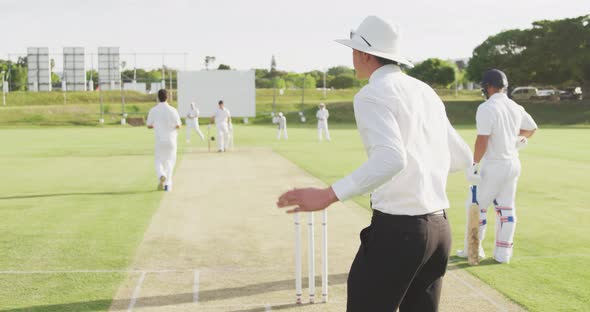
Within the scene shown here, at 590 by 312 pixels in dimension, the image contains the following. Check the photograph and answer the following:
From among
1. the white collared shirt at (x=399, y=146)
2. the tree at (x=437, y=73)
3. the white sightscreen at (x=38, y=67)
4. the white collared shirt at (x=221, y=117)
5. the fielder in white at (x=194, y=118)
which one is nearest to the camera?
the white collared shirt at (x=399, y=146)

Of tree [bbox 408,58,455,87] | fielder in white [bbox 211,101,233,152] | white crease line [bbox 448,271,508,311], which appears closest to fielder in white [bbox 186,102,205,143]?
fielder in white [bbox 211,101,233,152]

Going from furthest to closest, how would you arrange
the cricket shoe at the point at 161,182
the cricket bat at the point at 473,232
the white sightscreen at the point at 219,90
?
the white sightscreen at the point at 219,90
the cricket shoe at the point at 161,182
the cricket bat at the point at 473,232

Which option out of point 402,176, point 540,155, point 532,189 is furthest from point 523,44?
point 402,176

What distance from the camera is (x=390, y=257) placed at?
3.17 meters

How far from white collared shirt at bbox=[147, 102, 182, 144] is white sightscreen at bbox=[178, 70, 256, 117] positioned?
51.1 m

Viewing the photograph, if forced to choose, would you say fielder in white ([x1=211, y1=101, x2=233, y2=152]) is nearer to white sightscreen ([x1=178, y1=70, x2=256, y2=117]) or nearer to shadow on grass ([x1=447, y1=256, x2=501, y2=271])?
shadow on grass ([x1=447, y1=256, x2=501, y2=271])

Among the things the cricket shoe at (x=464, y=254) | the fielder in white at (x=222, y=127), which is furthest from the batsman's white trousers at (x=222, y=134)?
the cricket shoe at (x=464, y=254)

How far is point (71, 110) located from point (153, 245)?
230ft

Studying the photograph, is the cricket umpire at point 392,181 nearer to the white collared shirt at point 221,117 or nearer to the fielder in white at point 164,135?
the fielder in white at point 164,135

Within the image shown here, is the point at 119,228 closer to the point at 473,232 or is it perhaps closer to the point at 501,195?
the point at 473,232

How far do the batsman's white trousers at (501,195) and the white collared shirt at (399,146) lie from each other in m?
4.02

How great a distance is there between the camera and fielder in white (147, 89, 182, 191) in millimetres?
14133

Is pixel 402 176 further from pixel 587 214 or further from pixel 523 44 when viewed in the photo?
pixel 523 44

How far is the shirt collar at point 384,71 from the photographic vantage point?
324cm
